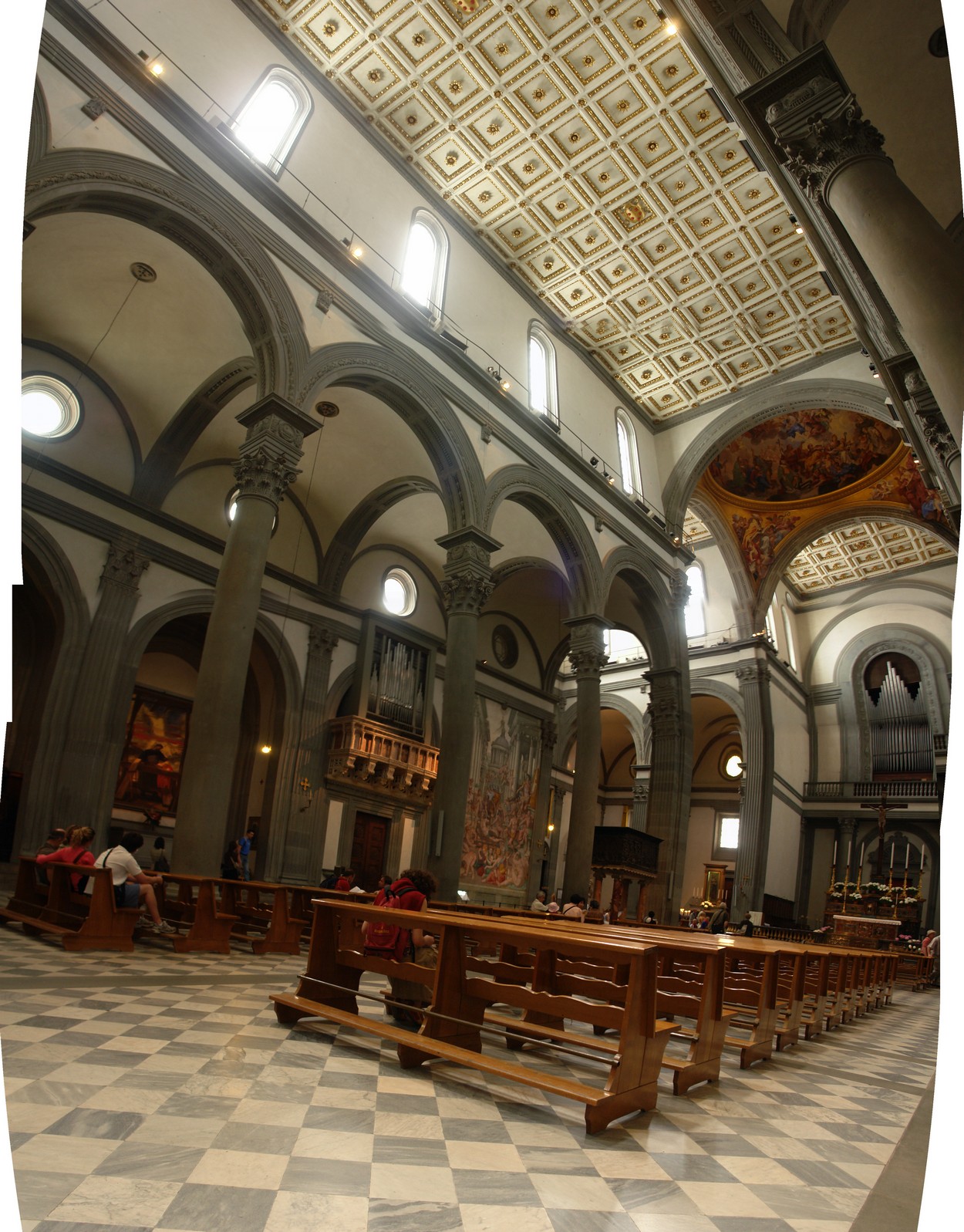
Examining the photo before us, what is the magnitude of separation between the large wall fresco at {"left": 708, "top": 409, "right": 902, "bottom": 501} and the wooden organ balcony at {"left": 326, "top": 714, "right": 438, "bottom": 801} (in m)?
13.7

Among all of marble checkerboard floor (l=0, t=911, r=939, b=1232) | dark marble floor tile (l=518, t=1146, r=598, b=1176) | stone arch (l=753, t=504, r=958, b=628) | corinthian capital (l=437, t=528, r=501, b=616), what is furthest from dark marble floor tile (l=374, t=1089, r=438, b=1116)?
stone arch (l=753, t=504, r=958, b=628)

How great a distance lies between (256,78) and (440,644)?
37.5 ft

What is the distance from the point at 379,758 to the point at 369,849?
6.89ft

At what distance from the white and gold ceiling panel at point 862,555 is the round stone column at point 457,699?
17.6 metres

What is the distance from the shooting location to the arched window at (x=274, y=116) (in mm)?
11922

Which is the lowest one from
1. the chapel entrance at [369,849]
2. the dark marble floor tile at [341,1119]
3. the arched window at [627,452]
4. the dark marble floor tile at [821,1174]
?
the chapel entrance at [369,849]

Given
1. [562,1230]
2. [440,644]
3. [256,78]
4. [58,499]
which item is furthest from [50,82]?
[440,644]

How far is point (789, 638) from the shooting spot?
29.6 meters

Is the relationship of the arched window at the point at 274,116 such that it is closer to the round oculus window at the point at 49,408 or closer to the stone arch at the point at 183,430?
the stone arch at the point at 183,430

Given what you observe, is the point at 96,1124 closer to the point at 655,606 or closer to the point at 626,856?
the point at 626,856

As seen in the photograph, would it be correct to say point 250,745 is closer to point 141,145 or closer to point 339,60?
point 141,145

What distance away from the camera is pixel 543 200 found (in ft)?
52.7

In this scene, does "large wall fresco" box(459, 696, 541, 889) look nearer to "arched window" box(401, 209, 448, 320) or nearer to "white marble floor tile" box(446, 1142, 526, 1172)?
"arched window" box(401, 209, 448, 320)

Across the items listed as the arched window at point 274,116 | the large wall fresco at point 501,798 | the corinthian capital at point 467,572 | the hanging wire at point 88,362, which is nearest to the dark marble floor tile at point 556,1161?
the corinthian capital at point 467,572
